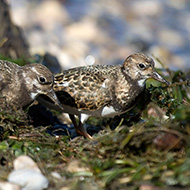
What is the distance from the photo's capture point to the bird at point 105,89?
169 inches

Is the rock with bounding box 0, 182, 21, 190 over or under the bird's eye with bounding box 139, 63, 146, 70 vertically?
under

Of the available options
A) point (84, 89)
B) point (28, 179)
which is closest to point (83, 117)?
point (84, 89)

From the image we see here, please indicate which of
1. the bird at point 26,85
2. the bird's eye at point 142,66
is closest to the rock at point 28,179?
the bird at point 26,85

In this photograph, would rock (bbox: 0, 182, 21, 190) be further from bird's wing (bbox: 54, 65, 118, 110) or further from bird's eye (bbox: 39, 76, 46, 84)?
bird's wing (bbox: 54, 65, 118, 110)

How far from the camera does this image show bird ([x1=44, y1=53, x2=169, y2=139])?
4.30 m

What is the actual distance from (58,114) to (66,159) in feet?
6.53

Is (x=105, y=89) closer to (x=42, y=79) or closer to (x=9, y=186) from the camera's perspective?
(x=42, y=79)

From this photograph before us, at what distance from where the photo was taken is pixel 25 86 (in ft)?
13.3

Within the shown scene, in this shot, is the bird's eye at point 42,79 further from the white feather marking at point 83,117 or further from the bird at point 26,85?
the white feather marking at point 83,117

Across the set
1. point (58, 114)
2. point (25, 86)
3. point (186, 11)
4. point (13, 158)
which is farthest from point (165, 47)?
point (13, 158)

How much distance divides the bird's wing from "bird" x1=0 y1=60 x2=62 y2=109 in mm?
284

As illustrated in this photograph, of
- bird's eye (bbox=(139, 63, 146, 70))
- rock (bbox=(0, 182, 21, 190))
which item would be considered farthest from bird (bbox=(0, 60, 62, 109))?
rock (bbox=(0, 182, 21, 190))

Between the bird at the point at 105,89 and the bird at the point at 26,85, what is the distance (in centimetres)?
32

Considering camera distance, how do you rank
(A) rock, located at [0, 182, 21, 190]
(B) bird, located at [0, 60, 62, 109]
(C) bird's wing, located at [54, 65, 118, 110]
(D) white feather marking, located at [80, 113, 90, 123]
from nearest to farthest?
(A) rock, located at [0, 182, 21, 190], (B) bird, located at [0, 60, 62, 109], (C) bird's wing, located at [54, 65, 118, 110], (D) white feather marking, located at [80, 113, 90, 123]
